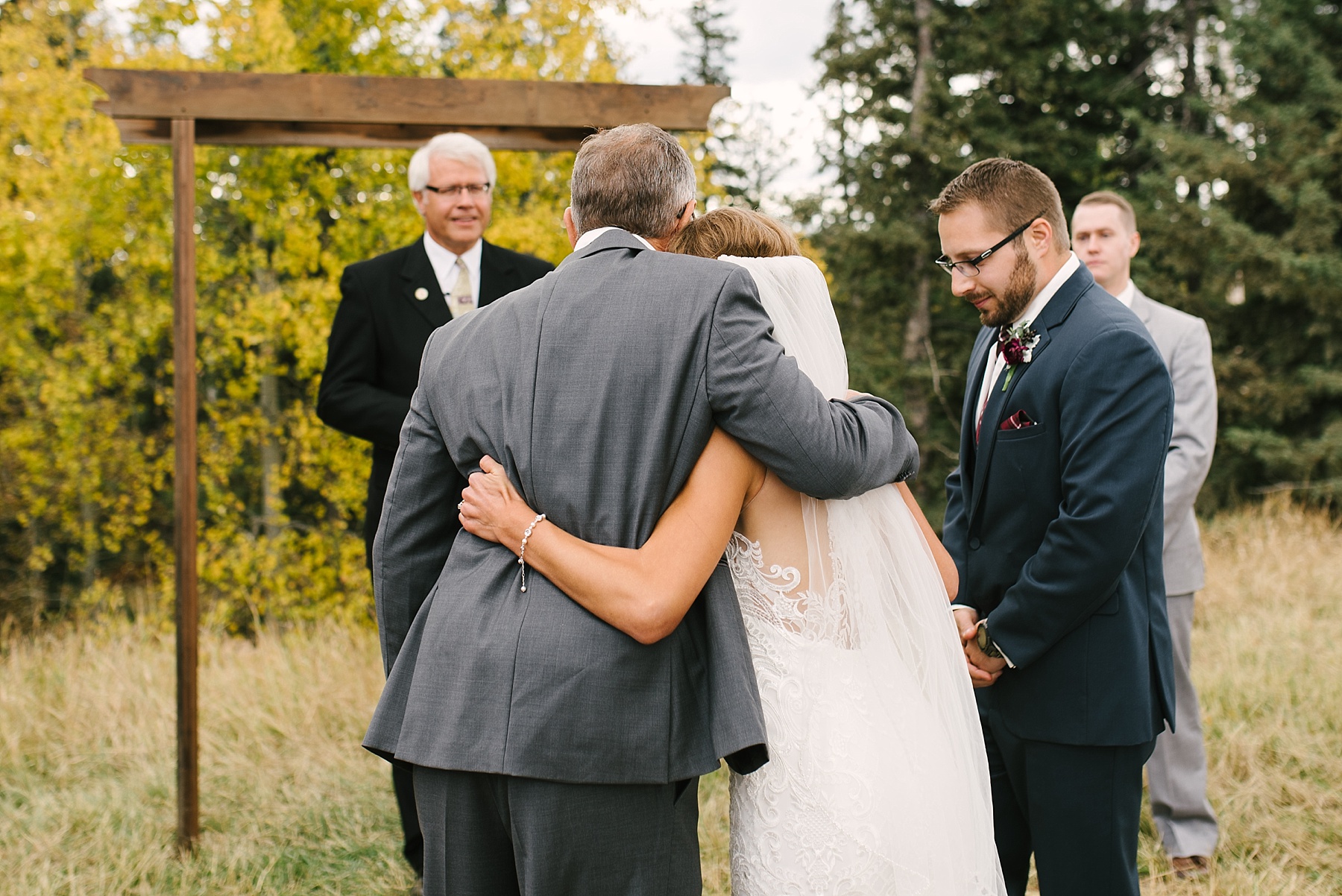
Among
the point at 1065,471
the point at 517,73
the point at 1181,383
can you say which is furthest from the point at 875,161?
the point at 1065,471

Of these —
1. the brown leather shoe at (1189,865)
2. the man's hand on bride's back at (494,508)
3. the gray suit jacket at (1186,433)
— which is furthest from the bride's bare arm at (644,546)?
the brown leather shoe at (1189,865)

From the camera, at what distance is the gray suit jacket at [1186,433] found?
11.4 feet

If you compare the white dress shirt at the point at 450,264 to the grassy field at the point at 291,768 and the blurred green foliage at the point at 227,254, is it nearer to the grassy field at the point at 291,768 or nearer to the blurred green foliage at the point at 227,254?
the grassy field at the point at 291,768

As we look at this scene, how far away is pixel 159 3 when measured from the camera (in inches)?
358

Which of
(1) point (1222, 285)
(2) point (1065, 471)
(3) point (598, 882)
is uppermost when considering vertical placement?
(1) point (1222, 285)

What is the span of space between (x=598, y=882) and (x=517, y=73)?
320 inches

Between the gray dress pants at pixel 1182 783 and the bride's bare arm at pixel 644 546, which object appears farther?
the gray dress pants at pixel 1182 783

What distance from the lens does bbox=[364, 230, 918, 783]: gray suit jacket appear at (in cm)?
158

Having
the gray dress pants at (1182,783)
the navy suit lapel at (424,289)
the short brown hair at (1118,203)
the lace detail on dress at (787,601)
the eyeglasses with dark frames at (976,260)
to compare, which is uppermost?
the short brown hair at (1118,203)

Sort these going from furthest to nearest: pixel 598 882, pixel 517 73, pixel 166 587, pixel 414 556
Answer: pixel 166 587 → pixel 517 73 → pixel 414 556 → pixel 598 882

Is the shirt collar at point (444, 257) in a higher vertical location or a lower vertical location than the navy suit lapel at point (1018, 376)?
higher

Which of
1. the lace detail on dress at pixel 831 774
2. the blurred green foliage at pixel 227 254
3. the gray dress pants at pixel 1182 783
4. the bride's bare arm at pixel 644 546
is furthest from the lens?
the blurred green foliage at pixel 227 254

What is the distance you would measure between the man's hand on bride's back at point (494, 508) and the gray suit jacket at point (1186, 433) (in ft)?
8.81

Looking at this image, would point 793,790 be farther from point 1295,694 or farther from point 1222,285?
point 1222,285
